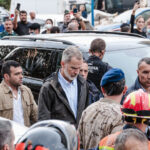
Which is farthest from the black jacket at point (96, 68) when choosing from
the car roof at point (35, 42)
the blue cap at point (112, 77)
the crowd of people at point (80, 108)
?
the blue cap at point (112, 77)

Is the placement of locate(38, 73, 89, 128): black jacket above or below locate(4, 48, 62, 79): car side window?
below

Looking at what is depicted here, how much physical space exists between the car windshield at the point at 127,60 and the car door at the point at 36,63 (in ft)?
2.72

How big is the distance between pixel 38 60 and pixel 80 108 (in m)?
2.26

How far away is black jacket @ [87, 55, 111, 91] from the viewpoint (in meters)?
5.89

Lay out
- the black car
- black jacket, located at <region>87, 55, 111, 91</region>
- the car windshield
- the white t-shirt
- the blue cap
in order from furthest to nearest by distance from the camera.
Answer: the black car < the car windshield < black jacket, located at <region>87, 55, 111, 91</region> < the white t-shirt < the blue cap

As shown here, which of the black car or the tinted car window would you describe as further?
the tinted car window

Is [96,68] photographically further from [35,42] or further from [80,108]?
[35,42]

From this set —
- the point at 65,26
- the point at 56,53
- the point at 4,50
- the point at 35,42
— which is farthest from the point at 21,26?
the point at 56,53

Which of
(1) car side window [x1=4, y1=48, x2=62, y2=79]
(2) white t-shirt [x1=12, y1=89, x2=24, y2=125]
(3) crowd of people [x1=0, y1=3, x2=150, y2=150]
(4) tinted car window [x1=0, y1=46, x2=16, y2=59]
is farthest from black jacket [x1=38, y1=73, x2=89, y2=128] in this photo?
(4) tinted car window [x1=0, y1=46, x2=16, y2=59]

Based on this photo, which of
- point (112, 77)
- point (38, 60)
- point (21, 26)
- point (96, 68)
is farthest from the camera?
point (21, 26)

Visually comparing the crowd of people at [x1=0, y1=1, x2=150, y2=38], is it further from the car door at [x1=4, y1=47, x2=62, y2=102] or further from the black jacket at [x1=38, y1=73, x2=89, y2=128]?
the black jacket at [x1=38, y1=73, x2=89, y2=128]

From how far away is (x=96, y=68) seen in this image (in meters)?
5.92

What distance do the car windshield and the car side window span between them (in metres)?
0.83

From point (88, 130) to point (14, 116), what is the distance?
1.75 meters
